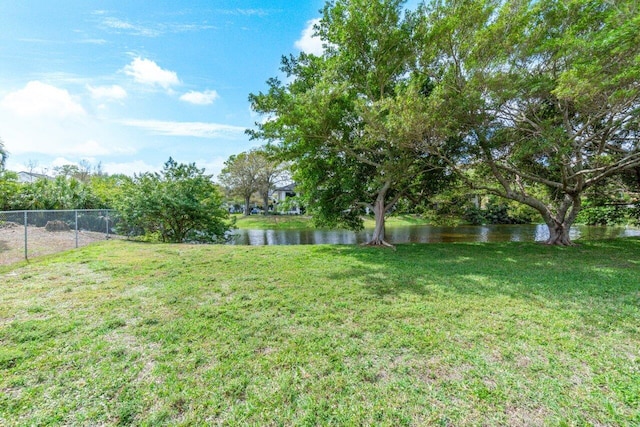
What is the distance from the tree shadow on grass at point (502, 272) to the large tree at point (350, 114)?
8.23 ft

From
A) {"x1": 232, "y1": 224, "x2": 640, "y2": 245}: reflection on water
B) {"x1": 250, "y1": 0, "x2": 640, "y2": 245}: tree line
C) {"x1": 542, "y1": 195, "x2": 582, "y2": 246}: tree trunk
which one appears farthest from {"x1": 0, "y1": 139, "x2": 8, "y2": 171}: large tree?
{"x1": 542, "y1": 195, "x2": 582, "y2": 246}: tree trunk

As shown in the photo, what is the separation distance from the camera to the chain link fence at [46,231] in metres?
7.10

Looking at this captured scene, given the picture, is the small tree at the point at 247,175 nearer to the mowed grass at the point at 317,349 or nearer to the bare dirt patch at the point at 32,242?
the bare dirt patch at the point at 32,242

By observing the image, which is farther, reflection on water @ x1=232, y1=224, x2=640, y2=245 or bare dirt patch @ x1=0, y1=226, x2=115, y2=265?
reflection on water @ x1=232, y1=224, x2=640, y2=245

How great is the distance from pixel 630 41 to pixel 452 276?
5367 mm

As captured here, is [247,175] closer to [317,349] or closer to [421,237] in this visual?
[421,237]

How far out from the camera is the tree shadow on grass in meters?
4.70

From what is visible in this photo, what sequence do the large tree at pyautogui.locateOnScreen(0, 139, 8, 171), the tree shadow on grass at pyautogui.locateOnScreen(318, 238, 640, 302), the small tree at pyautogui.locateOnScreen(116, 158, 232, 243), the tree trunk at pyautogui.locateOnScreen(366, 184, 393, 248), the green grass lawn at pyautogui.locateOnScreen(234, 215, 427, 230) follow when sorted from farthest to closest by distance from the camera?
the green grass lawn at pyautogui.locateOnScreen(234, 215, 427, 230) → the large tree at pyautogui.locateOnScreen(0, 139, 8, 171) → the small tree at pyautogui.locateOnScreen(116, 158, 232, 243) → the tree trunk at pyautogui.locateOnScreen(366, 184, 393, 248) → the tree shadow on grass at pyautogui.locateOnScreen(318, 238, 640, 302)

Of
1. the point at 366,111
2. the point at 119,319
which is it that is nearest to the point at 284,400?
the point at 119,319

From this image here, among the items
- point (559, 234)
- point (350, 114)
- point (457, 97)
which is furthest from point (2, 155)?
point (559, 234)

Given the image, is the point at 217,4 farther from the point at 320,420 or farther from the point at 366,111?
the point at 320,420

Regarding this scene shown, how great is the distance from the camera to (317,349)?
2.83 metres

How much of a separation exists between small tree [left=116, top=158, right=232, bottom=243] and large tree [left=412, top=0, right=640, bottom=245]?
9.49 meters

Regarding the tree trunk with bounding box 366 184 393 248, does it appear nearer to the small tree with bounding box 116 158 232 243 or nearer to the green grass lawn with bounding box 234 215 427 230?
the small tree with bounding box 116 158 232 243
